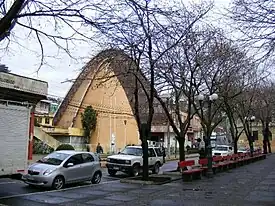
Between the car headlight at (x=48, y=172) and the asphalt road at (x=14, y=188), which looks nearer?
the asphalt road at (x=14, y=188)

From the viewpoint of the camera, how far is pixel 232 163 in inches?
1189

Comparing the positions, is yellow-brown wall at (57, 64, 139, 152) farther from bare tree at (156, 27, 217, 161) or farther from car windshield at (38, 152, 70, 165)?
car windshield at (38, 152, 70, 165)

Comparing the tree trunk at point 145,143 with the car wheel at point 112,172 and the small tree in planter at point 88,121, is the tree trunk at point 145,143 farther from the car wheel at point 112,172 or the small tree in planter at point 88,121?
the small tree in planter at point 88,121

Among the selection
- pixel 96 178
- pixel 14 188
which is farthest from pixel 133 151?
pixel 14 188

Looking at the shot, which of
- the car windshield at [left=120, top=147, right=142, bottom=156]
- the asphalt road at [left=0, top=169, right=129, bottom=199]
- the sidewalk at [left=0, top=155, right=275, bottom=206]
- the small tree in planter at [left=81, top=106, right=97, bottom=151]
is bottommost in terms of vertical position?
the sidewalk at [left=0, top=155, right=275, bottom=206]

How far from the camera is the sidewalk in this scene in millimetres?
13001

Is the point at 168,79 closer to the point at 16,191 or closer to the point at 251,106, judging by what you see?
the point at 16,191

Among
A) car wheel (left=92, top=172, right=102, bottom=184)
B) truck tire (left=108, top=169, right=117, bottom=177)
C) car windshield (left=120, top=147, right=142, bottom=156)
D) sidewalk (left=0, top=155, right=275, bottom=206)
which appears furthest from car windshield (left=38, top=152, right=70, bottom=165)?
car windshield (left=120, top=147, right=142, bottom=156)

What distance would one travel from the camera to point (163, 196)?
1473 cm

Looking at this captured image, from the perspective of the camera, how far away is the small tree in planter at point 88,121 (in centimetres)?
5191

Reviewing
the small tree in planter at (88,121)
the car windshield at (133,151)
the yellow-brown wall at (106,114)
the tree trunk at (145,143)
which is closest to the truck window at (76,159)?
the tree trunk at (145,143)

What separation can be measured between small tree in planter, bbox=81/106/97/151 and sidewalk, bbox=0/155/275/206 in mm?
33711

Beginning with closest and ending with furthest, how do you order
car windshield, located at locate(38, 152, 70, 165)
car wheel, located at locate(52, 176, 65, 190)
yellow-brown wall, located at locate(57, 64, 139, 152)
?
car wheel, located at locate(52, 176, 65, 190)
car windshield, located at locate(38, 152, 70, 165)
yellow-brown wall, located at locate(57, 64, 139, 152)

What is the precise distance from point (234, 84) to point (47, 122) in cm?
3859
